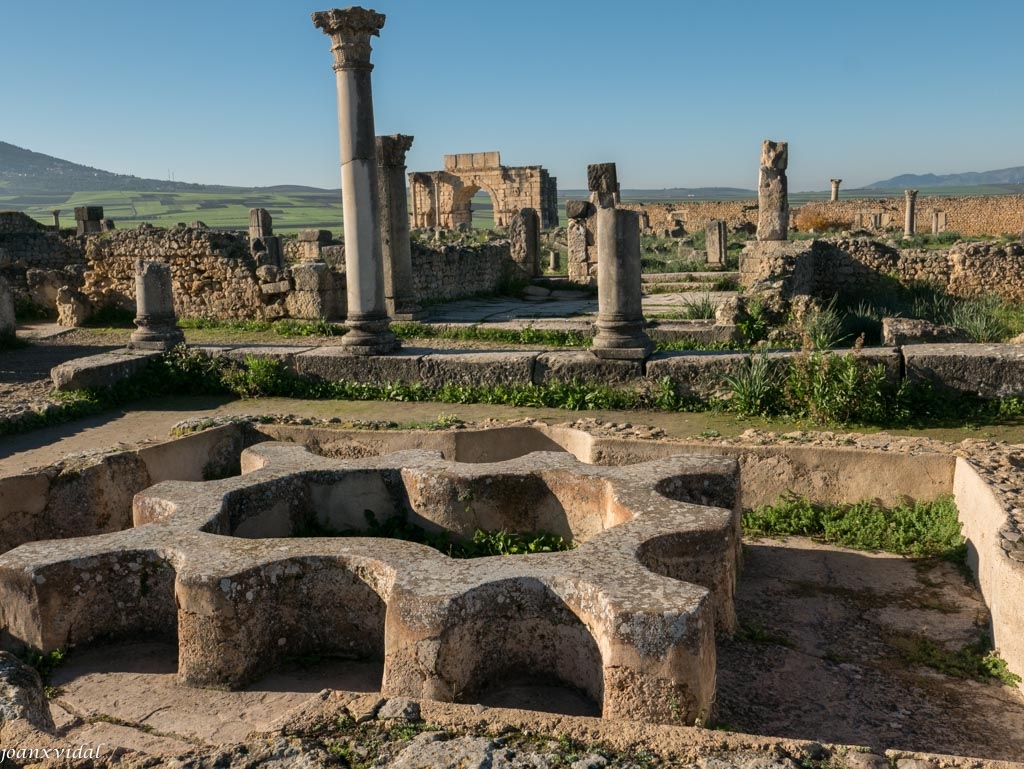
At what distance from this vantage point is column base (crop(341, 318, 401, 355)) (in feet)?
35.9

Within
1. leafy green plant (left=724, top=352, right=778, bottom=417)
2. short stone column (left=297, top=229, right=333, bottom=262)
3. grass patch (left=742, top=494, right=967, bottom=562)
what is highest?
short stone column (left=297, top=229, right=333, bottom=262)

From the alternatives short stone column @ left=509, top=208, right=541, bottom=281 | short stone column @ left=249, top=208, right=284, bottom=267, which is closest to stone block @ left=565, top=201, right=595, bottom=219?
short stone column @ left=509, top=208, right=541, bottom=281

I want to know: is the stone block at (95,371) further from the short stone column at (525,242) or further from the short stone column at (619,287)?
the short stone column at (525,242)

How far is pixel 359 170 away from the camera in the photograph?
11.0 meters

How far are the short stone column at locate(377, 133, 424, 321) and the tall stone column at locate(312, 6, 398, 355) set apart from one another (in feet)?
12.6

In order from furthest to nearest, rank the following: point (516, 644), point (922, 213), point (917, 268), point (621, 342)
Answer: point (922, 213) < point (917, 268) < point (621, 342) < point (516, 644)

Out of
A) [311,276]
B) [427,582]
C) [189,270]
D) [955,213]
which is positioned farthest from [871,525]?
[955,213]

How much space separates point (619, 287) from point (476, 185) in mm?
32026

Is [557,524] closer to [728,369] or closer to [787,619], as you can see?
[787,619]

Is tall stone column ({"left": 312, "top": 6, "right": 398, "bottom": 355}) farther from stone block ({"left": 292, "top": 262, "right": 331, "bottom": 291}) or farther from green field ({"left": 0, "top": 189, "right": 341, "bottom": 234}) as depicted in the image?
green field ({"left": 0, "top": 189, "right": 341, "bottom": 234})

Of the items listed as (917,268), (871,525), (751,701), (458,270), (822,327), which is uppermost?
(458,270)

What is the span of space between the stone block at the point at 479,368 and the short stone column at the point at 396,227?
15.3 ft

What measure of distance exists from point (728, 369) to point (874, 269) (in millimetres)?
9246

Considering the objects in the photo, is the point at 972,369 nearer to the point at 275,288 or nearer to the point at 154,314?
the point at 154,314
